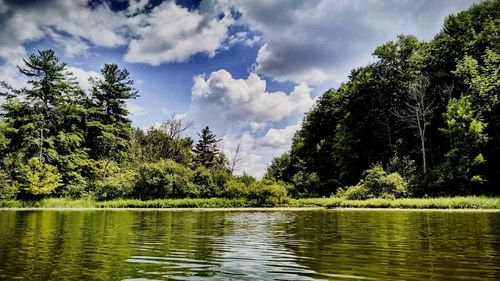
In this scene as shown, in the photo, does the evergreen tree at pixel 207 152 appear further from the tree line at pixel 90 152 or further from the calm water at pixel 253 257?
the calm water at pixel 253 257

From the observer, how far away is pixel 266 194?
37125 mm

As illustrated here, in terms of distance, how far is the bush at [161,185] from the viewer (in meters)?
38.7

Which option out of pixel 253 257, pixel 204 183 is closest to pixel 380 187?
pixel 204 183

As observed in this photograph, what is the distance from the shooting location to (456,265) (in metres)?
6.80

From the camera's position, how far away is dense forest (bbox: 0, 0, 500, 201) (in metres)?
36.4

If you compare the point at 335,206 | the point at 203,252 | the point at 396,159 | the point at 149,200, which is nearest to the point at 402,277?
the point at 203,252

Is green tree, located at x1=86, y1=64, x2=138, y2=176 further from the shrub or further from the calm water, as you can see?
the calm water

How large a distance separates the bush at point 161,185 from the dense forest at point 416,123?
1587 cm

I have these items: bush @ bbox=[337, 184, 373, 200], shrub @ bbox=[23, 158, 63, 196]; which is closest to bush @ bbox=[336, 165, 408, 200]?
bush @ bbox=[337, 184, 373, 200]

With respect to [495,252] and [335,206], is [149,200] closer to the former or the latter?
[335,206]

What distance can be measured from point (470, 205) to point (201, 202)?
2232 cm

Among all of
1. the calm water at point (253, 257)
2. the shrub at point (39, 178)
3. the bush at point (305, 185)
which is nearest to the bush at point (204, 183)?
the bush at point (305, 185)

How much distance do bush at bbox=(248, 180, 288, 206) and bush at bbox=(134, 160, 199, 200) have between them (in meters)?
5.96

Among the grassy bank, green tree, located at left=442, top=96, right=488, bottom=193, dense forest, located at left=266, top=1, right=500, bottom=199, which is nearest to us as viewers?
the grassy bank
